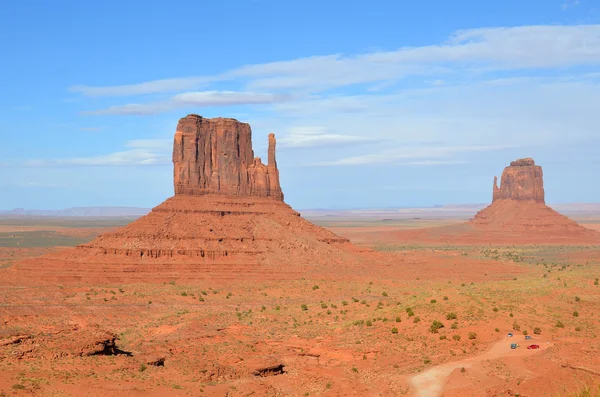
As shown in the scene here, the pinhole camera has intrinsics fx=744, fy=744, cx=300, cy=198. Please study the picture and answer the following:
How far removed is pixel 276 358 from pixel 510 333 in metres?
13.2

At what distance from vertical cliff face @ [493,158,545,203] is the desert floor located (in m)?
115

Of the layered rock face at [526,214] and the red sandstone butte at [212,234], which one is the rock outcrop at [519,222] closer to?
the layered rock face at [526,214]

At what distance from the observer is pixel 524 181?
179 m

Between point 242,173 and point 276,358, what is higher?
point 242,173

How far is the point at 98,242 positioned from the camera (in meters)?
89.0

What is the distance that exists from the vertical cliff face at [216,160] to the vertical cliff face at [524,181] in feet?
317

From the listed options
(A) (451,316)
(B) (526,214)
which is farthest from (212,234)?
(B) (526,214)

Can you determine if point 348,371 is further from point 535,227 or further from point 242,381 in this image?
point 535,227

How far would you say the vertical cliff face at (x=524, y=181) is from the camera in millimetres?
178125

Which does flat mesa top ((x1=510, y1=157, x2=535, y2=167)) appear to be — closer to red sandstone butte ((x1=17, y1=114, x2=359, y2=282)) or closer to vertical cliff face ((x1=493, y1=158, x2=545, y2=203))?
vertical cliff face ((x1=493, y1=158, x2=545, y2=203))

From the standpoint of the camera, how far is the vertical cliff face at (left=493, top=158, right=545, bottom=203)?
17812 cm

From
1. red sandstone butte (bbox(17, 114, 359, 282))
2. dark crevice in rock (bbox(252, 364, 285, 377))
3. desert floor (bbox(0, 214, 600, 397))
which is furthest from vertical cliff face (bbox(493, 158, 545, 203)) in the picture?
dark crevice in rock (bbox(252, 364, 285, 377))

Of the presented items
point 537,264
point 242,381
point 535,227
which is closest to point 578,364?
point 242,381

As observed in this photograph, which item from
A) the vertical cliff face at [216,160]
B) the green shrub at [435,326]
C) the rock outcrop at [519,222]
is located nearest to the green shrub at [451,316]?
the green shrub at [435,326]
